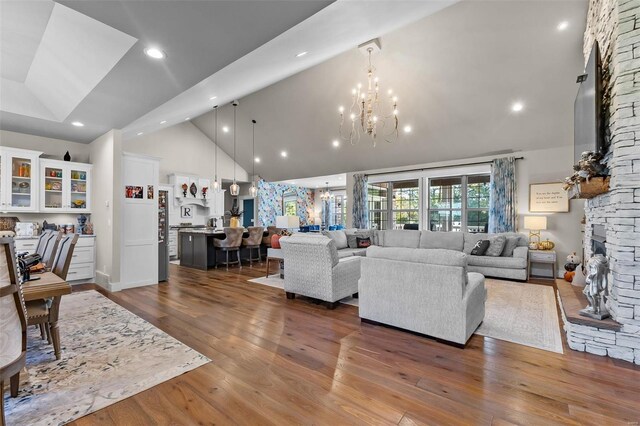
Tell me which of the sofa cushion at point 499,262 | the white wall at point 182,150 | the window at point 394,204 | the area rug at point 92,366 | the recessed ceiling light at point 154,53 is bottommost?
the area rug at point 92,366

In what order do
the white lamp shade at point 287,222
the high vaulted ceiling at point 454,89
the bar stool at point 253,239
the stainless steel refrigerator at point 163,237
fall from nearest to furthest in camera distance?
1. the high vaulted ceiling at point 454,89
2. the stainless steel refrigerator at point 163,237
3. the bar stool at point 253,239
4. the white lamp shade at point 287,222

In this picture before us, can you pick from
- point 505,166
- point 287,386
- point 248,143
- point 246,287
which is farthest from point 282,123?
point 287,386

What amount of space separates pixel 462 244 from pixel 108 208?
23.1 ft

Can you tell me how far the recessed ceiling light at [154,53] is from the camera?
8.80 ft

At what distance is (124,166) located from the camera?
506 cm

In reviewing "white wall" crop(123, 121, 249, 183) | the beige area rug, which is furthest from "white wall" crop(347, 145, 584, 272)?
"white wall" crop(123, 121, 249, 183)

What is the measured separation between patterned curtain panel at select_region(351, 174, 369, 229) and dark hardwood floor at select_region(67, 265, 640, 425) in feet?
18.9

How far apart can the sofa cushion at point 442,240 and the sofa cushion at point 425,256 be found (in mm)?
3993

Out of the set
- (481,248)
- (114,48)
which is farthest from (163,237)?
(481,248)

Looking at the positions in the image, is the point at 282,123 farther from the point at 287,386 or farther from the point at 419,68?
the point at 287,386

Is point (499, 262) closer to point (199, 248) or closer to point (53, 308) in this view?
point (199, 248)

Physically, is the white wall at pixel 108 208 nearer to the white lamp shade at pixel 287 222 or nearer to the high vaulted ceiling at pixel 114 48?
the high vaulted ceiling at pixel 114 48

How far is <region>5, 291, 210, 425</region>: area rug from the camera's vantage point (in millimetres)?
1906

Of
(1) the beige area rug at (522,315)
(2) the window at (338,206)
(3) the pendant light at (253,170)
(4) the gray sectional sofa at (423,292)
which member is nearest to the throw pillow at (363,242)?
(1) the beige area rug at (522,315)
